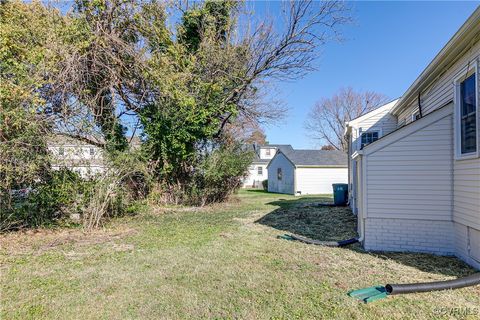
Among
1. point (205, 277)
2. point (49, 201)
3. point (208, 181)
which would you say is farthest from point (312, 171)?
point (205, 277)

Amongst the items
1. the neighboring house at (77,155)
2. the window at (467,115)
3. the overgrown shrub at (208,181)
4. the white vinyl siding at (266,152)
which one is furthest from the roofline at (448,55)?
the white vinyl siding at (266,152)

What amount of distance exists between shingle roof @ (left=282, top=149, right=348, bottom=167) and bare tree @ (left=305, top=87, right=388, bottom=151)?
33.4ft

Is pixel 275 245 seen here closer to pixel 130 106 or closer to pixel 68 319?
pixel 68 319

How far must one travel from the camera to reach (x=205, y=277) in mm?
4062

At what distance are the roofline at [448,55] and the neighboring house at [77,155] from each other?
819 cm

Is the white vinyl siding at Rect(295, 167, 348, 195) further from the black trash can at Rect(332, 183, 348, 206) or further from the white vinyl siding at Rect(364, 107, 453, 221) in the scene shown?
the white vinyl siding at Rect(364, 107, 453, 221)

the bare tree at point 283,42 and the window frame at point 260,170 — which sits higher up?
the bare tree at point 283,42

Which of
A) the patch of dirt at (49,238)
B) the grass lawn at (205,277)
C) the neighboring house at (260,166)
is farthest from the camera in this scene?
the neighboring house at (260,166)

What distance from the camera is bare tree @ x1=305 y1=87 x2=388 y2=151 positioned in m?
32.8

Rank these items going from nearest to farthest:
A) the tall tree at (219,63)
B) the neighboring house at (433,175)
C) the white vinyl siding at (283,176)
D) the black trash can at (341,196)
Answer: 1. the neighboring house at (433,175)
2. the tall tree at (219,63)
3. the black trash can at (341,196)
4. the white vinyl siding at (283,176)

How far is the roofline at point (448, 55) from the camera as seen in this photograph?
12.8ft

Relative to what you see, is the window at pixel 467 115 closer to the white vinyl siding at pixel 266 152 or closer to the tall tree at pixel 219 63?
the tall tree at pixel 219 63

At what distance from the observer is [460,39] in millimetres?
4367

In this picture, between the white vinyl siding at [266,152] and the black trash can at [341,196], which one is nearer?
the black trash can at [341,196]
